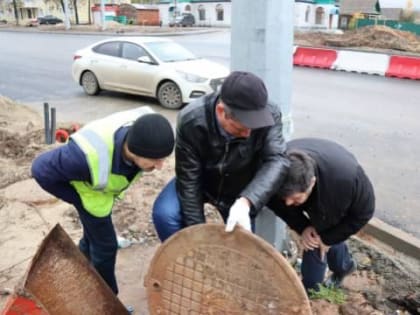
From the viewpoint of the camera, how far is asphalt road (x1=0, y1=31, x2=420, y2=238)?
530 centimetres

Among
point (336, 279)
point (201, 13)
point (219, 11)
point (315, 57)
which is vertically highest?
point (219, 11)

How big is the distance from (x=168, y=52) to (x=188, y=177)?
8100mm

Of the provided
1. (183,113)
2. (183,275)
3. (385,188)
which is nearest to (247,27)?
(183,113)

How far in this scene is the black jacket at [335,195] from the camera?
238 cm

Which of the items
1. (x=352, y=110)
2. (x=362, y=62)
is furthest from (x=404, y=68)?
(x=352, y=110)

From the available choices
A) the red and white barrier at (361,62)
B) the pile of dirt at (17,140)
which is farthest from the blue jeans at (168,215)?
the red and white barrier at (361,62)

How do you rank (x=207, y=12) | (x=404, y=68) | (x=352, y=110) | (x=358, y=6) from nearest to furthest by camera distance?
(x=352, y=110), (x=404, y=68), (x=358, y=6), (x=207, y=12)

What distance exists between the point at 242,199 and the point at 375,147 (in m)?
5.09

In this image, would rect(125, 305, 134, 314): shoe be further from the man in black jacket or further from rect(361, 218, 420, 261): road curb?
rect(361, 218, 420, 261): road curb

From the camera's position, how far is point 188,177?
2463 millimetres

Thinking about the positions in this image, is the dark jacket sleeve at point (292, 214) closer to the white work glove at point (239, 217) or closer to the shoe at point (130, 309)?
the white work glove at point (239, 217)

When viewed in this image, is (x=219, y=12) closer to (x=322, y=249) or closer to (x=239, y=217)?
(x=322, y=249)

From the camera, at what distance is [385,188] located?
524cm

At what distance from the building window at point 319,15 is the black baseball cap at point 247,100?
59.4 meters
